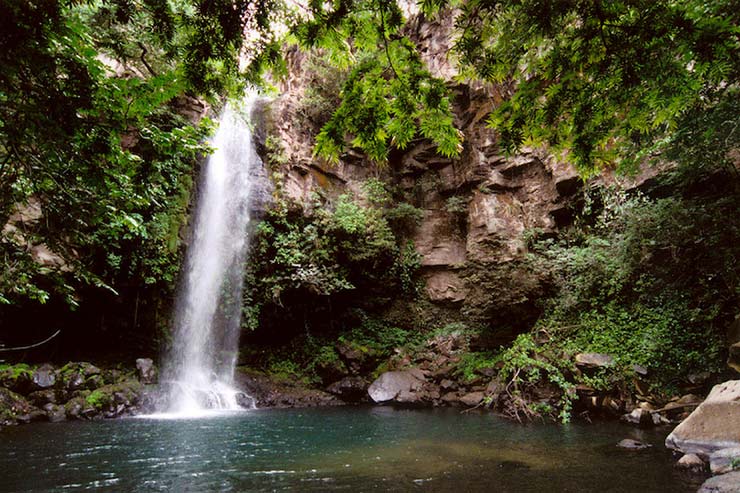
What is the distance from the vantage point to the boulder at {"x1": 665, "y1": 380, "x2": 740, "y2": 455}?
16.8 feet

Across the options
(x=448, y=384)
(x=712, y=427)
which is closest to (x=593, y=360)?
(x=712, y=427)

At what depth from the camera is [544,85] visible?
2805 millimetres

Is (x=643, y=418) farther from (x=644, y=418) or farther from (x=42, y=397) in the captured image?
(x=42, y=397)

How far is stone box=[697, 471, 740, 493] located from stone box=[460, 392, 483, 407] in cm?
709

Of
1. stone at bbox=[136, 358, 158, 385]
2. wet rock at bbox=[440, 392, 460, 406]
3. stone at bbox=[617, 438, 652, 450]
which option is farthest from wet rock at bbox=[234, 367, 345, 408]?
stone at bbox=[617, 438, 652, 450]

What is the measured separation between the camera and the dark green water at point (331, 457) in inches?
184

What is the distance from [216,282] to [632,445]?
40.1ft

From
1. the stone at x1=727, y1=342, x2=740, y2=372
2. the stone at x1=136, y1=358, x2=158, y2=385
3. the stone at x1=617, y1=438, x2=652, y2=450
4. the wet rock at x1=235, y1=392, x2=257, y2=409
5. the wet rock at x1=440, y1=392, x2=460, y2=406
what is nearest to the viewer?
the stone at x1=617, y1=438, x2=652, y2=450

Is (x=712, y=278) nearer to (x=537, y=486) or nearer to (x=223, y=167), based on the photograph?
(x=537, y=486)

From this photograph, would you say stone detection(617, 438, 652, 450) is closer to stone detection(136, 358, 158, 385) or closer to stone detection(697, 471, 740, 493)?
stone detection(697, 471, 740, 493)

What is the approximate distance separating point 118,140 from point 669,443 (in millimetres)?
7681

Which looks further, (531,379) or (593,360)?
(531,379)

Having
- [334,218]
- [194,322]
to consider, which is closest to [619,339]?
[334,218]

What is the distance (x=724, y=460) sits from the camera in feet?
15.3
